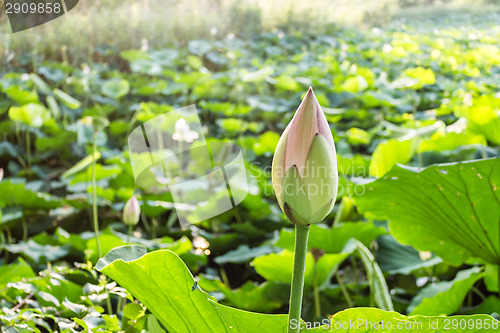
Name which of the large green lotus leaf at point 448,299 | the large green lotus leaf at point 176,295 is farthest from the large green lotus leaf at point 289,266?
the large green lotus leaf at point 176,295

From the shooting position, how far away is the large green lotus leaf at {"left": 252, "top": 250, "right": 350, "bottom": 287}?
0.69 meters

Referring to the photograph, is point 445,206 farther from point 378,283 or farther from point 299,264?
point 299,264

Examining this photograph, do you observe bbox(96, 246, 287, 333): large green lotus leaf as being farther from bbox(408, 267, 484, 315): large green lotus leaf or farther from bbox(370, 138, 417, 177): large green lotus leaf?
bbox(370, 138, 417, 177): large green lotus leaf

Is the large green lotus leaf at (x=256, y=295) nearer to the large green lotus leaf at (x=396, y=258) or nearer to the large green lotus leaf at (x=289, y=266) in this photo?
the large green lotus leaf at (x=289, y=266)

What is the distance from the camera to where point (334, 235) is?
31.0 inches

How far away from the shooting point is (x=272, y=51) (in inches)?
158

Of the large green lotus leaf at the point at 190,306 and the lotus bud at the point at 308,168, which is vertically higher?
the lotus bud at the point at 308,168

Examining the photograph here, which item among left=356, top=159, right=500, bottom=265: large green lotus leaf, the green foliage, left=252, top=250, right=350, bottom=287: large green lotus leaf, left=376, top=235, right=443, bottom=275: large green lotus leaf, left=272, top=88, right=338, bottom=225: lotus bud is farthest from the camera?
left=376, top=235, right=443, bottom=275: large green lotus leaf

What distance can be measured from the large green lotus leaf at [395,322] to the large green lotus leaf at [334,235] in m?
0.40

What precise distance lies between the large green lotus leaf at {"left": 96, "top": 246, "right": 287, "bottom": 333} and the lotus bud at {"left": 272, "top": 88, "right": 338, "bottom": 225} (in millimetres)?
105

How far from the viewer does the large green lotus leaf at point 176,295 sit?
13.6 inches

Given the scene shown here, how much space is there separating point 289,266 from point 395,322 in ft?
1.22

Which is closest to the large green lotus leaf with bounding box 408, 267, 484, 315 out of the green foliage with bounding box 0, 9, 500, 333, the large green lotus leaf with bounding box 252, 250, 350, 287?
the green foliage with bounding box 0, 9, 500, 333

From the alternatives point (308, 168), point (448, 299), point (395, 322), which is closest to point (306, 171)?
point (308, 168)
